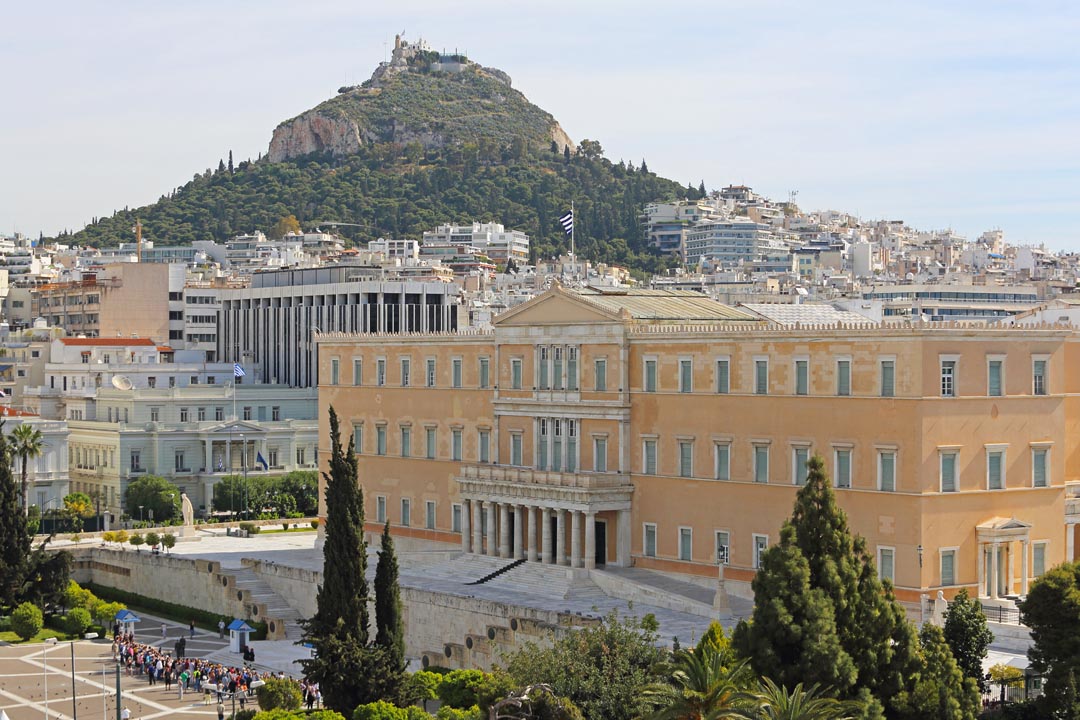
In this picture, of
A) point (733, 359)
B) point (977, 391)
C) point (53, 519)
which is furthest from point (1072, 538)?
point (53, 519)

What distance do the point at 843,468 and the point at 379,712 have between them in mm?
16454

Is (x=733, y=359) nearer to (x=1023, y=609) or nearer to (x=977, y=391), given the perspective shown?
(x=977, y=391)

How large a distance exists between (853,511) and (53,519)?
153 ft

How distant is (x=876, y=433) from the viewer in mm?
53625

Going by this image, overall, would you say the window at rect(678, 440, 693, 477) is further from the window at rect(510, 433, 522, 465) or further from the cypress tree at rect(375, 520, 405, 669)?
the cypress tree at rect(375, 520, 405, 669)

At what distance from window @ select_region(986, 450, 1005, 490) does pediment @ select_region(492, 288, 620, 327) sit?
13953mm

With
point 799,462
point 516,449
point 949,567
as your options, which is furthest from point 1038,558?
point 516,449

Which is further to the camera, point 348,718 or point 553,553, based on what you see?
point 553,553

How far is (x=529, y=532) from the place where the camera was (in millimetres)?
64062

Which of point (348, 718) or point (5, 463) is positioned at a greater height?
point (5, 463)

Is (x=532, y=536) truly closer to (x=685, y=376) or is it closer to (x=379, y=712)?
(x=685, y=376)

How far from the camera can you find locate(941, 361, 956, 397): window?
173ft

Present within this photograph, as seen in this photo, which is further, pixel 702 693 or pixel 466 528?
pixel 466 528

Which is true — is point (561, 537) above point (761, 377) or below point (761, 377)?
below
